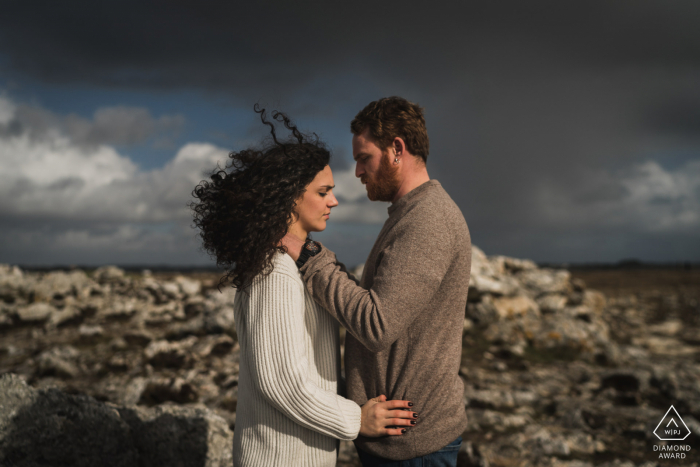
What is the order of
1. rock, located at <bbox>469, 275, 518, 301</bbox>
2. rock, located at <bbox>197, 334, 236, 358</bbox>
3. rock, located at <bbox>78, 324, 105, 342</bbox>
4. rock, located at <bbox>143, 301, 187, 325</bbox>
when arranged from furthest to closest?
rock, located at <bbox>469, 275, 518, 301</bbox> → rock, located at <bbox>143, 301, 187, 325</bbox> → rock, located at <bbox>78, 324, 105, 342</bbox> → rock, located at <bbox>197, 334, 236, 358</bbox>

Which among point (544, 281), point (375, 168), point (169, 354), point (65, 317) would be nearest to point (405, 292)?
point (375, 168)

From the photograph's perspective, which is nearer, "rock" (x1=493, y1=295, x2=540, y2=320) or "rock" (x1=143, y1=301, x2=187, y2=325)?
"rock" (x1=143, y1=301, x2=187, y2=325)

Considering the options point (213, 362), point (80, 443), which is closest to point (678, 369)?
point (213, 362)

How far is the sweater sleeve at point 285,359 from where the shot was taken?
88.4 inches

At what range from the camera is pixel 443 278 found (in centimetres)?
250

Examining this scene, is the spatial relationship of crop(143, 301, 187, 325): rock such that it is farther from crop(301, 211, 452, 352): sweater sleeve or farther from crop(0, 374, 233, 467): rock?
crop(301, 211, 452, 352): sweater sleeve

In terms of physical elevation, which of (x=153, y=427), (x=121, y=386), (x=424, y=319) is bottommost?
(x=121, y=386)

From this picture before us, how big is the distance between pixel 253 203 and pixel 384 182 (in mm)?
952

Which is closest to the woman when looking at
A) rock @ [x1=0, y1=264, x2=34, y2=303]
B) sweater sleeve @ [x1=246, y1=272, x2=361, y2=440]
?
sweater sleeve @ [x1=246, y1=272, x2=361, y2=440]

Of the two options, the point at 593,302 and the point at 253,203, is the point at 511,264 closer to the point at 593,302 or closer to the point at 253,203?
the point at 593,302

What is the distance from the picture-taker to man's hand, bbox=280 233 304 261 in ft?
8.14

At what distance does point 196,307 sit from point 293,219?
14.5 metres

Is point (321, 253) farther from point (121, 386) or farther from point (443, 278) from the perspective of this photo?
point (121, 386)

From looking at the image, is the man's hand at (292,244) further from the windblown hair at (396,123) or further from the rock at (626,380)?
the rock at (626,380)
